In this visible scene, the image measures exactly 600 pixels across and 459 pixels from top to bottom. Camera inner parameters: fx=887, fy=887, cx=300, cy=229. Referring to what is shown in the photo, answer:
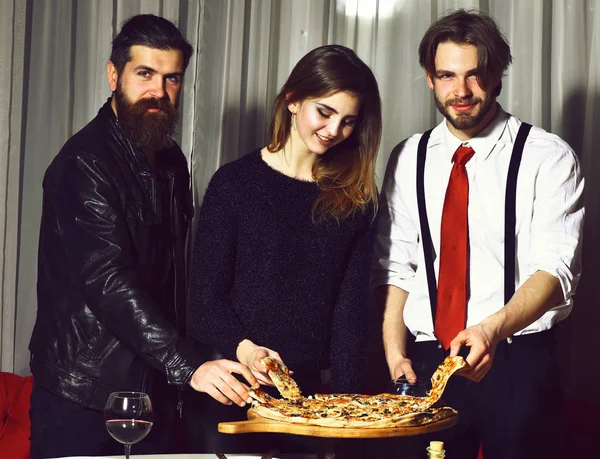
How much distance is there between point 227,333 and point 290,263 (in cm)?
24

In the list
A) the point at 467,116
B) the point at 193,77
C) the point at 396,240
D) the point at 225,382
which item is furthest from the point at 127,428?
the point at 193,77

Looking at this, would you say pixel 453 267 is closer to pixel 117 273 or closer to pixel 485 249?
pixel 485 249

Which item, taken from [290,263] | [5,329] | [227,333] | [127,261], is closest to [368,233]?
[290,263]

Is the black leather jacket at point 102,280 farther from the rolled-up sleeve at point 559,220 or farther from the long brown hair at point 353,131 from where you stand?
the rolled-up sleeve at point 559,220

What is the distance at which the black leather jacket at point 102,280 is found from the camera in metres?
2.14

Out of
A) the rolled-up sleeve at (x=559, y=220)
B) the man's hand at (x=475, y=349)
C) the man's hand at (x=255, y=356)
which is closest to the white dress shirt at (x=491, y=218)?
the rolled-up sleeve at (x=559, y=220)

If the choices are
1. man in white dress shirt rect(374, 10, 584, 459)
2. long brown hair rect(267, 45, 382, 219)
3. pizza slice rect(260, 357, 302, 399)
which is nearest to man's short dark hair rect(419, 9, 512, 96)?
man in white dress shirt rect(374, 10, 584, 459)

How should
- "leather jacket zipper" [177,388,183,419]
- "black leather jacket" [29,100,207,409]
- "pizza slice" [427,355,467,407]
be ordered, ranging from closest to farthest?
"pizza slice" [427,355,467,407], "black leather jacket" [29,100,207,409], "leather jacket zipper" [177,388,183,419]

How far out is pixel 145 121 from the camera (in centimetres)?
241

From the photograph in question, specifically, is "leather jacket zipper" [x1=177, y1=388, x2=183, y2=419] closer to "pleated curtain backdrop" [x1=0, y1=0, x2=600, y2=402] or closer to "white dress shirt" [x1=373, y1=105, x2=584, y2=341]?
"white dress shirt" [x1=373, y1=105, x2=584, y2=341]

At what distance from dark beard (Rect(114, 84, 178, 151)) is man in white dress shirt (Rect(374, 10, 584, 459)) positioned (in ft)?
2.17

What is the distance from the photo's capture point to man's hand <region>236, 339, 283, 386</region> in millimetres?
2068

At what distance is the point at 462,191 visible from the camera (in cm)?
247

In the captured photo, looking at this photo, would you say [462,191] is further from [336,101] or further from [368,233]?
[336,101]
